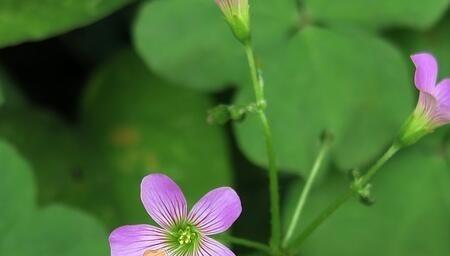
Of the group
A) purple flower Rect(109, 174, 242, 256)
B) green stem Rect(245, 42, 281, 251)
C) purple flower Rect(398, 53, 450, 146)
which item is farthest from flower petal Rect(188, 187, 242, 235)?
purple flower Rect(398, 53, 450, 146)

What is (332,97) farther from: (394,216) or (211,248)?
(211,248)

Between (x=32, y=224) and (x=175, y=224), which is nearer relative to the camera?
(x=175, y=224)

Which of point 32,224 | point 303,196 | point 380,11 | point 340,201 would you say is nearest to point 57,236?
point 32,224

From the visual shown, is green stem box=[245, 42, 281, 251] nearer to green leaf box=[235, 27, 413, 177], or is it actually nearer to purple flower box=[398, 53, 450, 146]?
purple flower box=[398, 53, 450, 146]

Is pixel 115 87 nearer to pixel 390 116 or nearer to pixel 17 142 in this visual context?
pixel 17 142

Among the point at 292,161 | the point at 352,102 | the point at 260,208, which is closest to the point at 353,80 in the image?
the point at 352,102

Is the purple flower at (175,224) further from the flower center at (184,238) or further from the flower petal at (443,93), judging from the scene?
the flower petal at (443,93)
